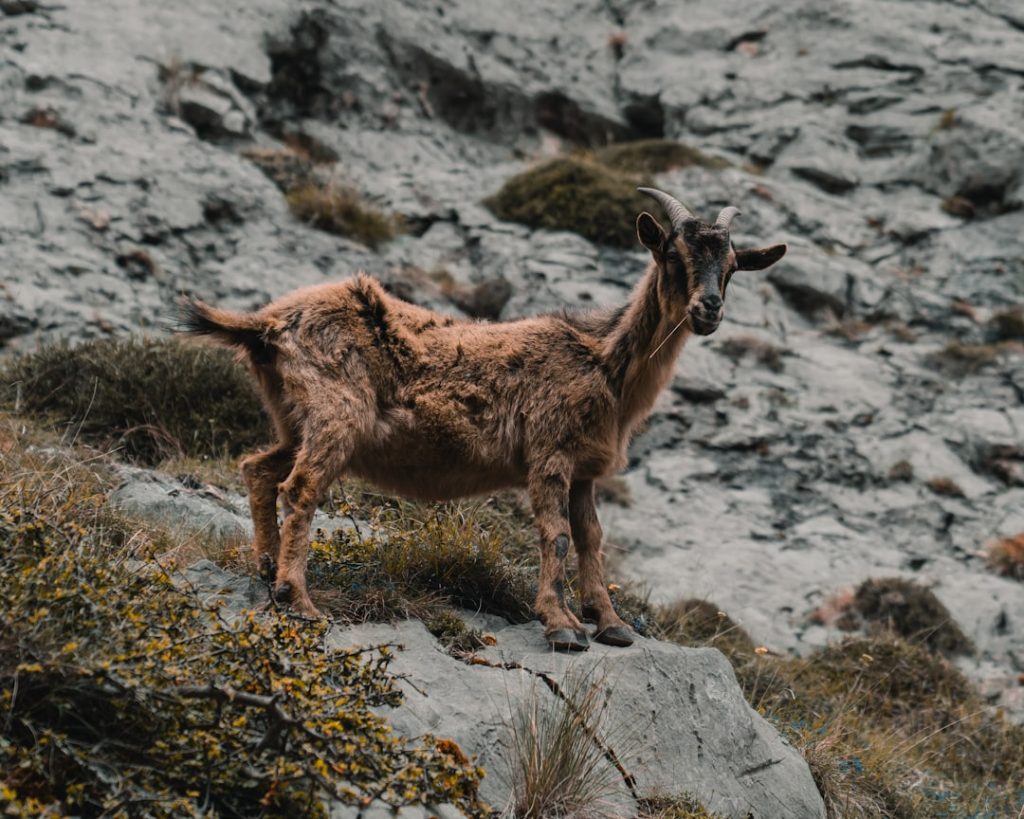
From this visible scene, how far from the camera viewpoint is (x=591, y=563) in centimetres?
701

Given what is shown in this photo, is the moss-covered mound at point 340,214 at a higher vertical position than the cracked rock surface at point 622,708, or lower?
lower

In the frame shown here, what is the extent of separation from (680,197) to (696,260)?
12.7 meters

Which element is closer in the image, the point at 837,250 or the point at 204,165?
the point at 204,165

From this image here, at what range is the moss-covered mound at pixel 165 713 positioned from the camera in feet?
13.6

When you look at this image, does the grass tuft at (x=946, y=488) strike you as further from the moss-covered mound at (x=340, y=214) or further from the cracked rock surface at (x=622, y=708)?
the moss-covered mound at (x=340, y=214)

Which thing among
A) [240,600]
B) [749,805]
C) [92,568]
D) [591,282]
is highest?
[92,568]

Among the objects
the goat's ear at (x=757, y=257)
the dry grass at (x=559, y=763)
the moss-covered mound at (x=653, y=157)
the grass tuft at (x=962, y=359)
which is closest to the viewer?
the dry grass at (x=559, y=763)

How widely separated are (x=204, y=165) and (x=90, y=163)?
5.48 feet

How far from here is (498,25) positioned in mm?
22188

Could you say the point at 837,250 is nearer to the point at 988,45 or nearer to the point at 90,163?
the point at 988,45

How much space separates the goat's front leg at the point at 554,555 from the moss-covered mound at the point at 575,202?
11137mm

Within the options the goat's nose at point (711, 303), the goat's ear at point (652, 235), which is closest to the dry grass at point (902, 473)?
the goat's ear at point (652, 235)

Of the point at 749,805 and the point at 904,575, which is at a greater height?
the point at 749,805

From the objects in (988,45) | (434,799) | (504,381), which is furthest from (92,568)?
(988,45)
